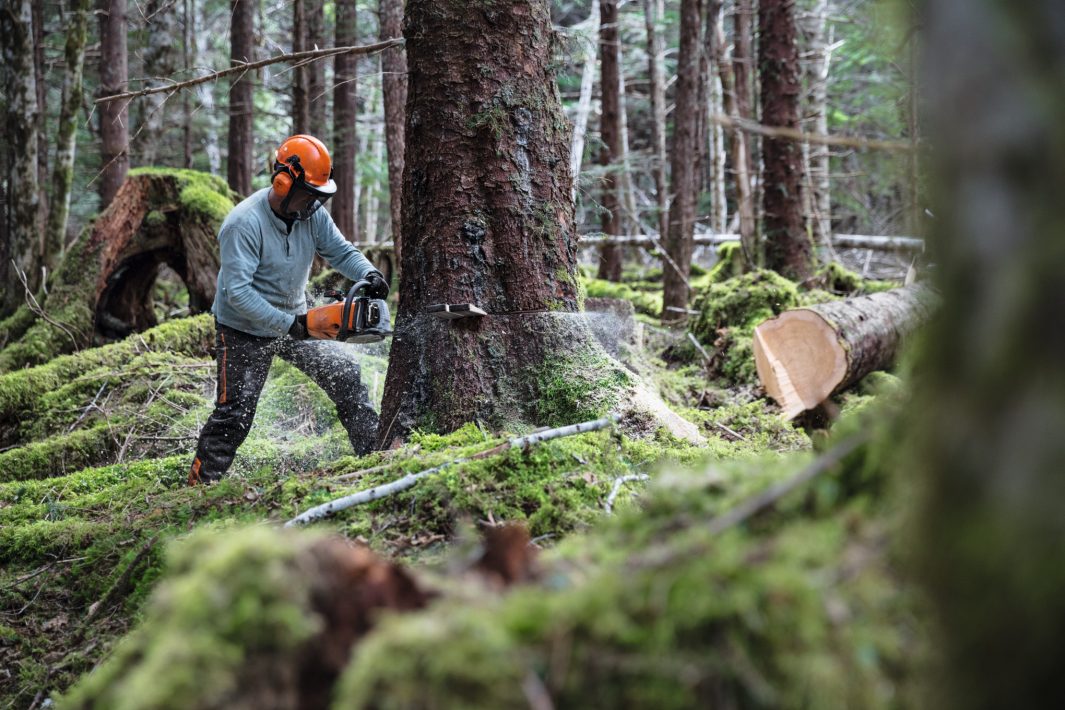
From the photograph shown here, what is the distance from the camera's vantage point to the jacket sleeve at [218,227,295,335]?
571 centimetres

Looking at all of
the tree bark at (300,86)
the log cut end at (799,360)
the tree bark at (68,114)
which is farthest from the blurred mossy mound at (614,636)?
the tree bark at (68,114)

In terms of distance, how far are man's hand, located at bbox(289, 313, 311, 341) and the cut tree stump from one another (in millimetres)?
3781

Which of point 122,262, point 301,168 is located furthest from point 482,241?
point 122,262

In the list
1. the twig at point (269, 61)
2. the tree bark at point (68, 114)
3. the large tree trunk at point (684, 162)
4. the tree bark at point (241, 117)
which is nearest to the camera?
the twig at point (269, 61)

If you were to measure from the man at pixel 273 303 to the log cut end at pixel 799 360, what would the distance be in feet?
10.8

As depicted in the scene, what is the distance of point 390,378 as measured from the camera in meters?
5.00

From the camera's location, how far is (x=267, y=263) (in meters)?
5.99

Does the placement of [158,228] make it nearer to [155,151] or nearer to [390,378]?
[155,151]

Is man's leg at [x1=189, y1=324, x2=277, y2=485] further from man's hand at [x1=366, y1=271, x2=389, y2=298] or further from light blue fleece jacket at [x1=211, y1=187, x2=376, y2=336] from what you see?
man's hand at [x1=366, y1=271, x2=389, y2=298]

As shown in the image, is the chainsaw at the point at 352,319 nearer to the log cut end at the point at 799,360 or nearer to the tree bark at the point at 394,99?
the log cut end at the point at 799,360

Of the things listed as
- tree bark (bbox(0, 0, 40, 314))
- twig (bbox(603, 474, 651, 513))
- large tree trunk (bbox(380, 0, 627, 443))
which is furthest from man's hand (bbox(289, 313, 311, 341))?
tree bark (bbox(0, 0, 40, 314))

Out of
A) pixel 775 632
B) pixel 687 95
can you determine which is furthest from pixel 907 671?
pixel 687 95

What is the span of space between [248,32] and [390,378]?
1179cm

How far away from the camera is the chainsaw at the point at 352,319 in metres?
5.62
